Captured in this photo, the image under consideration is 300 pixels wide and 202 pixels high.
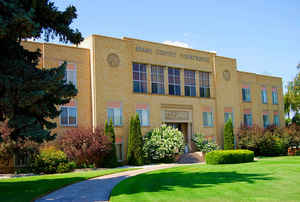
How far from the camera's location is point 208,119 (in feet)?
125

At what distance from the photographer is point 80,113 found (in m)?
29.2

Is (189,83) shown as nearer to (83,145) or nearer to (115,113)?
(115,113)

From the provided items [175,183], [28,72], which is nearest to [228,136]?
[175,183]

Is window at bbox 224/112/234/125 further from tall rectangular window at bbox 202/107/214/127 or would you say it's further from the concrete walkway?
the concrete walkway

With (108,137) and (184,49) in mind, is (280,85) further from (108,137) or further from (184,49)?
(108,137)

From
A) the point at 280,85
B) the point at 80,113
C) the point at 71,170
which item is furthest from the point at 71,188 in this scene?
the point at 280,85

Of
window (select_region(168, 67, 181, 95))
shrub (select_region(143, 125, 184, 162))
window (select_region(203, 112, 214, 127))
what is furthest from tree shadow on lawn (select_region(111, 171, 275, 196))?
window (select_region(203, 112, 214, 127))

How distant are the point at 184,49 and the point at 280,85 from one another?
19.0m

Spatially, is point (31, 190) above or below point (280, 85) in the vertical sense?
A: below

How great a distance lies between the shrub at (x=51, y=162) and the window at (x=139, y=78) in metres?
10.4

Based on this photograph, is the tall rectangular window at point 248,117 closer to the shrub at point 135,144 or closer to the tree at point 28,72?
the shrub at point 135,144

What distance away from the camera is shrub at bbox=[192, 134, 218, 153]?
35094mm

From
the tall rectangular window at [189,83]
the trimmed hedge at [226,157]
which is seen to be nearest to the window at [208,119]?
the tall rectangular window at [189,83]

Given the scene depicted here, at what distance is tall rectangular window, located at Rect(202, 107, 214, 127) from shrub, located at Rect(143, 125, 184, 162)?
6731 millimetres
